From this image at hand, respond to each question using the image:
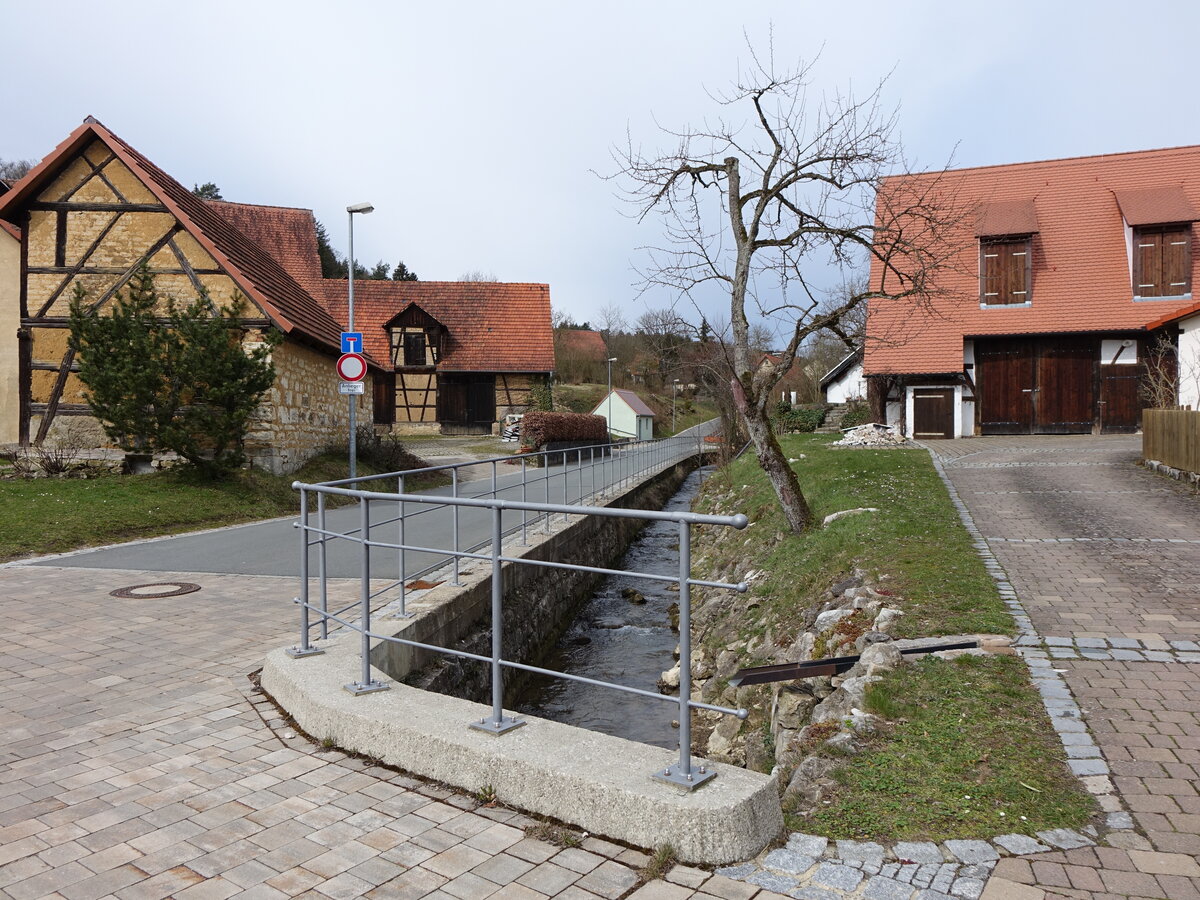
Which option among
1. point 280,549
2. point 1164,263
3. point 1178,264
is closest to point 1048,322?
point 1164,263

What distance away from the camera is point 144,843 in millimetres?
3178

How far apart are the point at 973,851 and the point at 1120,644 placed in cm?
305

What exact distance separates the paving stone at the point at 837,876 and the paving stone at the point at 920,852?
225 mm

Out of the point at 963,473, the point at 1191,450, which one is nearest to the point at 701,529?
the point at 963,473

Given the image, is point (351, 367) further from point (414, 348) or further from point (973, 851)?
point (414, 348)

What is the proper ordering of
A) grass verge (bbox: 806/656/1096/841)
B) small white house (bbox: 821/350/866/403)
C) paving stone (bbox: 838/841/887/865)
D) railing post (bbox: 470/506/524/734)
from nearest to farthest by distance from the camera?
paving stone (bbox: 838/841/887/865) < grass verge (bbox: 806/656/1096/841) < railing post (bbox: 470/506/524/734) < small white house (bbox: 821/350/866/403)

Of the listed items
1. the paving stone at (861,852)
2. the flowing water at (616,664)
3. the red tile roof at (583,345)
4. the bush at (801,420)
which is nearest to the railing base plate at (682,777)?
Result: the paving stone at (861,852)

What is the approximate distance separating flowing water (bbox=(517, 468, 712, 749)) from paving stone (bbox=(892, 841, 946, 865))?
3127 mm

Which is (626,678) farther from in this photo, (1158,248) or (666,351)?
(1158,248)

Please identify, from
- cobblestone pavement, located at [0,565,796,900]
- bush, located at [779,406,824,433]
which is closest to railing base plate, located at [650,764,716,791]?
cobblestone pavement, located at [0,565,796,900]

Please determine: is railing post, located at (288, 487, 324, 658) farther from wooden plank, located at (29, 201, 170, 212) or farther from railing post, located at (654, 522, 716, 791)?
wooden plank, located at (29, 201, 170, 212)

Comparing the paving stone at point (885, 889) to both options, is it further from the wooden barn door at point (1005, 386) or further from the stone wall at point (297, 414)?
the wooden barn door at point (1005, 386)

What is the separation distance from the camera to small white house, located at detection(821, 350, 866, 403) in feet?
102

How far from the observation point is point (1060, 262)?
24031 millimetres
